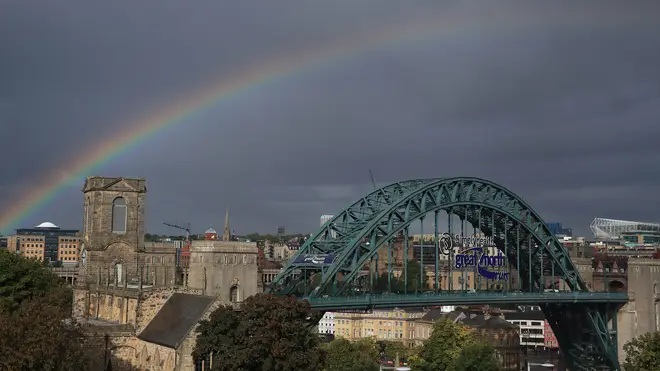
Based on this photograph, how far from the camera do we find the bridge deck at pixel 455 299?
300 feet

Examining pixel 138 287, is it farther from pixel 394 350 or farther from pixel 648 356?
pixel 394 350

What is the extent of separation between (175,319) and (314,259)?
2381cm

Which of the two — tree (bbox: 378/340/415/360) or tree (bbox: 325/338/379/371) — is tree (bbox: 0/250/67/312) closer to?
tree (bbox: 325/338/379/371)

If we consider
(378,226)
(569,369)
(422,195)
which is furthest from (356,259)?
(569,369)

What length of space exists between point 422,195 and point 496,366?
928 inches

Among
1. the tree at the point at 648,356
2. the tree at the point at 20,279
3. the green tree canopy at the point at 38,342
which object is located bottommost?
the tree at the point at 648,356

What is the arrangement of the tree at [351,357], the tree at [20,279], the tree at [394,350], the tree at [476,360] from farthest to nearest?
the tree at [394,350]
the tree at [351,357]
the tree at [476,360]
the tree at [20,279]

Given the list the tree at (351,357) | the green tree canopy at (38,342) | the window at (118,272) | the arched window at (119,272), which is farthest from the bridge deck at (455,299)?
the green tree canopy at (38,342)

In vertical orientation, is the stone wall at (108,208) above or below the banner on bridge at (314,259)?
above

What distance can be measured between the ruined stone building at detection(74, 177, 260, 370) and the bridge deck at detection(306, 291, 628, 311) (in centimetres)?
930

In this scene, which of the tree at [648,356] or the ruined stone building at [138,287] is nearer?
the ruined stone building at [138,287]

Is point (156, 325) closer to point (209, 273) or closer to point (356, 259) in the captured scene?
point (209, 273)

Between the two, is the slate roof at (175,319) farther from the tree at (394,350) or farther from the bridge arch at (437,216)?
the tree at (394,350)

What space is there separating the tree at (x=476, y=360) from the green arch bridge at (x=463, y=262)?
6.68 m
